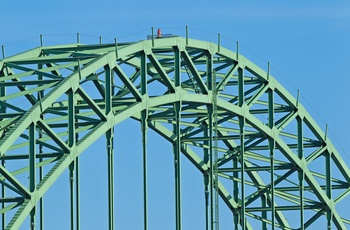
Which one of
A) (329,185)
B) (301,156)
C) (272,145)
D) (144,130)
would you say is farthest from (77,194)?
(329,185)

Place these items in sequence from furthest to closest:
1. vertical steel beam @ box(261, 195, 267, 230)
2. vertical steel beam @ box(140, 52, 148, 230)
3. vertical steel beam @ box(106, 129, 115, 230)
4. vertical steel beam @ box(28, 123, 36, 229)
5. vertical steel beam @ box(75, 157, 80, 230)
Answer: vertical steel beam @ box(261, 195, 267, 230)
vertical steel beam @ box(140, 52, 148, 230)
vertical steel beam @ box(106, 129, 115, 230)
vertical steel beam @ box(75, 157, 80, 230)
vertical steel beam @ box(28, 123, 36, 229)

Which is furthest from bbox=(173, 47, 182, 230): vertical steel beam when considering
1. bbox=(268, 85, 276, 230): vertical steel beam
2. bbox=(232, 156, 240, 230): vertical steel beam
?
bbox=(232, 156, 240, 230): vertical steel beam

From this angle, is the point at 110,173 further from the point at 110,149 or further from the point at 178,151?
the point at 178,151

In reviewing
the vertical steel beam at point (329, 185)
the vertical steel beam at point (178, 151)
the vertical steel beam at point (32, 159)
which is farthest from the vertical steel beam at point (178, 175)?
the vertical steel beam at point (329, 185)

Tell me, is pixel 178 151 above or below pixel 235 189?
below

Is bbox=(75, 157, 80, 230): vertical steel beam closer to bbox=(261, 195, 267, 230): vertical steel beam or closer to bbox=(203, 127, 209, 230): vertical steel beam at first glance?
bbox=(203, 127, 209, 230): vertical steel beam

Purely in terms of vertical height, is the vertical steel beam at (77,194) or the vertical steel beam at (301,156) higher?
the vertical steel beam at (301,156)

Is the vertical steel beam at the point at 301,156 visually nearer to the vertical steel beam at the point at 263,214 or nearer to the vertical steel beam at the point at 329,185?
the vertical steel beam at the point at 329,185

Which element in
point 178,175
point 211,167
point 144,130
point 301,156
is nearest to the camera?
point 144,130

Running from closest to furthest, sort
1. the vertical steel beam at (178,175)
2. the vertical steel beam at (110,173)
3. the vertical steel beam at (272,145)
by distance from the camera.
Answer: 1. the vertical steel beam at (110,173)
2. the vertical steel beam at (178,175)
3. the vertical steel beam at (272,145)

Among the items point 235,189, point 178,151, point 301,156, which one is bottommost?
point 178,151

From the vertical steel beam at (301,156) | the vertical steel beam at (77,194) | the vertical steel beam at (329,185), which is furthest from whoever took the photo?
the vertical steel beam at (329,185)

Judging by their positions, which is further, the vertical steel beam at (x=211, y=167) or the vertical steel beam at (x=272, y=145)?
the vertical steel beam at (x=272, y=145)
